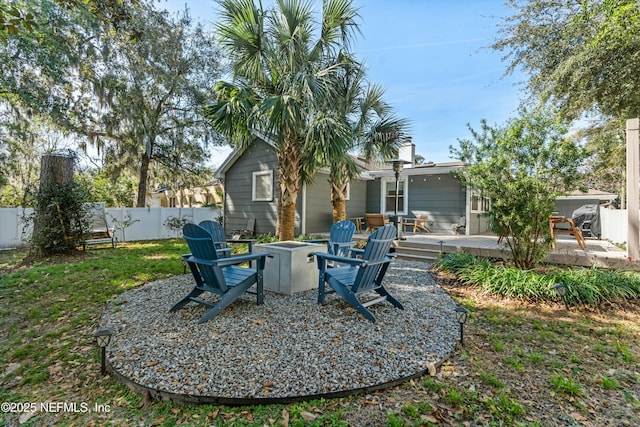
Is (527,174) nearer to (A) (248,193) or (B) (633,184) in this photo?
(B) (633,184)

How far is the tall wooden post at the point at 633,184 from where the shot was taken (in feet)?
16.0

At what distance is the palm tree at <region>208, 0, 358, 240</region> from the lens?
20.4 ft

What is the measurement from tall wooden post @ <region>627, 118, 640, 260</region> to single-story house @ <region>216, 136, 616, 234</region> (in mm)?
4372

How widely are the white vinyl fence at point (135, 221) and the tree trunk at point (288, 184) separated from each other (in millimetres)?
5729

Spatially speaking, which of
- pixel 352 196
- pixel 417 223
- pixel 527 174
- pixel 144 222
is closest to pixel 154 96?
pixel 144 222

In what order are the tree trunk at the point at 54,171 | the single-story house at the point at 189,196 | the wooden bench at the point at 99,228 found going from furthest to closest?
the single-story house at the point at 189,196
the wooden bench at the point at 99,228
the tree trunk at the point at 54,171

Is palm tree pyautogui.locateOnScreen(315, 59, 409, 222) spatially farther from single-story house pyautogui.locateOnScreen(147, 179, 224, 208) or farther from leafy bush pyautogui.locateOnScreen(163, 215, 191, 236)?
single-story house pyautogui.locateOnScreen(147, 179, 224, 208)

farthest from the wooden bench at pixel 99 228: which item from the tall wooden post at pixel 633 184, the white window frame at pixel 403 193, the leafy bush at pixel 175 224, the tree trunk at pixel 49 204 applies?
the tall wooden post at pixel 633 184

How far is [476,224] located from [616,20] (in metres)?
6.18

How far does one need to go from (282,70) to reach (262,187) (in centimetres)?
490

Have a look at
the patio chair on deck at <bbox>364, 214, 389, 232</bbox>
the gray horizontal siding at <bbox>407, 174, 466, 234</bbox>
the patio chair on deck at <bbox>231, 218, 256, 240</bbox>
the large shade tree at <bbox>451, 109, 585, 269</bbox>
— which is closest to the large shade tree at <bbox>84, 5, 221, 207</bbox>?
the patio chair on deck at <bbox>231, 218, 256, 240</bbox>

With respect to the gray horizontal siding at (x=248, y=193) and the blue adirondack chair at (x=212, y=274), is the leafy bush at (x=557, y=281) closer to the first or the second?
the blue adirondack chair at (x=212, y=274)

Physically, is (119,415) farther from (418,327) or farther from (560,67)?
(560,67)

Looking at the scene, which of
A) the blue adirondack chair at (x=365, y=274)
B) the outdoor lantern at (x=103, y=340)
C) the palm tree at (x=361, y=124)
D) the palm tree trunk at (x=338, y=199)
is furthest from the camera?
the palm tree trunk at (x=338, y=199)
